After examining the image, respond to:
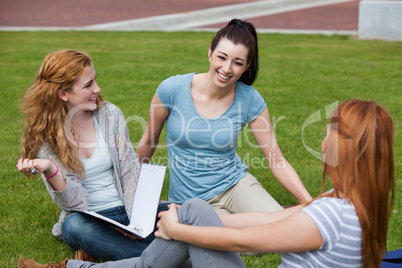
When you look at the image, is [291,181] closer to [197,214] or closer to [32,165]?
[197,214]

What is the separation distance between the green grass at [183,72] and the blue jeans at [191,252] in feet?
3.36

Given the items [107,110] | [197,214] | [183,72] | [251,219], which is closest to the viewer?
[197,214]

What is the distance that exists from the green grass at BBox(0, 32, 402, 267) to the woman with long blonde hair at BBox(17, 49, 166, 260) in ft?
1.29

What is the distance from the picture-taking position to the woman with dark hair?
377 centimetres

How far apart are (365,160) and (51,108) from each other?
2065 millimetres

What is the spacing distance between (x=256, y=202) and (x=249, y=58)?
37.9 inches

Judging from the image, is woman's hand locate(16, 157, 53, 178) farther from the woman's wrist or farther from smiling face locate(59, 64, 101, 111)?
smiling face locate(59, 64, 101, 111)

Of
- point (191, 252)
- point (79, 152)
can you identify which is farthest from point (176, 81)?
point (191, 252)

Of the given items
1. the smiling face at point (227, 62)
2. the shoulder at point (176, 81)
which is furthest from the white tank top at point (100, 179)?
the smiling face at point (227, 62)

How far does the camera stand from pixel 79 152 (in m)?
3.62

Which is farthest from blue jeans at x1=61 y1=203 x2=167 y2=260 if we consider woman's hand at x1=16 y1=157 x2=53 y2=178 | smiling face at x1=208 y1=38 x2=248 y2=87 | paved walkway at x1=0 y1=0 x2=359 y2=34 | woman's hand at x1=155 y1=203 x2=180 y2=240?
paved walkway at x1=0 y1=0 x2=359 y2=34

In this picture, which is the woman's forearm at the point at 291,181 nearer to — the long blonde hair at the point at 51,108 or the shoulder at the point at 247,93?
the shoulder at the point at 247,93

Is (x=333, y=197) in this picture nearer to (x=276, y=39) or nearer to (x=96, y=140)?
(x=96, y=140)

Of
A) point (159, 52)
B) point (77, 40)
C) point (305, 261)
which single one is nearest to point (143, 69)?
point (159, 52)
